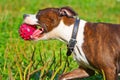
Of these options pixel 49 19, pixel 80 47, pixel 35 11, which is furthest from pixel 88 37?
pixel 35 11

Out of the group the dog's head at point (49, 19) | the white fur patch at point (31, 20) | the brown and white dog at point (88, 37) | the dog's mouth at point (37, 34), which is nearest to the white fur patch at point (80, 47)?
the brown and white dog at point (88, 37)

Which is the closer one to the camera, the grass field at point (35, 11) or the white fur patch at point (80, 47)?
the white fur patch at point (80, 47)

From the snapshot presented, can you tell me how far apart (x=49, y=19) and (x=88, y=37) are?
22.3 inches

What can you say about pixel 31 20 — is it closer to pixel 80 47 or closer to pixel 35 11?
pixel 80 47

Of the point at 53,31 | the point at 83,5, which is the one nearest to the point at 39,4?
the point at 83,5

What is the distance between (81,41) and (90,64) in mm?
317

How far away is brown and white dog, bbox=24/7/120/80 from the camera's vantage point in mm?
6977

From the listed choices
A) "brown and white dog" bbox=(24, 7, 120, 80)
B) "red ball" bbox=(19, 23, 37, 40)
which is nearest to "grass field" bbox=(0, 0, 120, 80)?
"red ball" bbox=(19, 23, 37, 40)

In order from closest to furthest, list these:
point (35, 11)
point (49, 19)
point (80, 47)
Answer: point (80, 47), point (49, 19), point (35, 11)

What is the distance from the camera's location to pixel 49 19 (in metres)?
7.20

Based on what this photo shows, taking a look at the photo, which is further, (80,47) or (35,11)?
(35,11)

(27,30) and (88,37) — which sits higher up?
(27,30)

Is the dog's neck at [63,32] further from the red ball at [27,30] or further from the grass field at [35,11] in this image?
the grass field at [35,11]

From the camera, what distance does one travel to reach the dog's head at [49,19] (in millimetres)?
7137
